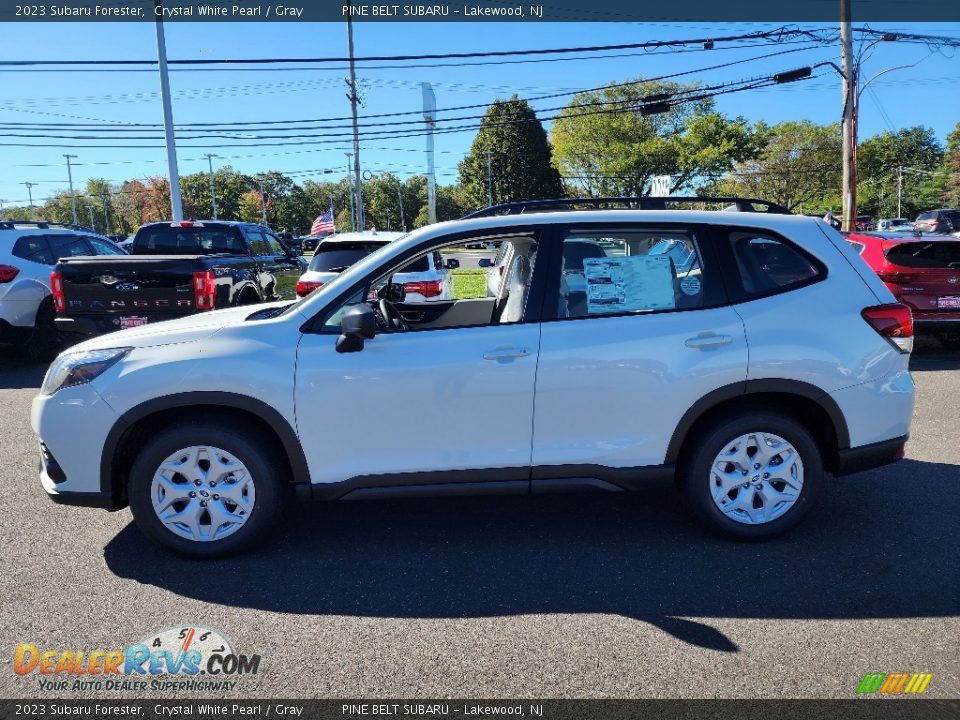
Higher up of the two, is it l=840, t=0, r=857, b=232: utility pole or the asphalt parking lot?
l=840, t=0, r=857, b=232: utility pole

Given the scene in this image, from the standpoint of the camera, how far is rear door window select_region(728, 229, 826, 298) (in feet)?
12.6

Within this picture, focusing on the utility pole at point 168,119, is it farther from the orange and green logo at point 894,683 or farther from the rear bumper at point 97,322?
the orange and green logo at point 894,683

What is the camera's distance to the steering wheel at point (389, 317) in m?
4.11

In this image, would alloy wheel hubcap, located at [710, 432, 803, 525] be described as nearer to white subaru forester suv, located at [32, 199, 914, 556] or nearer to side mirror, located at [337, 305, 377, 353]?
white subaru forester suv, located at [32, 199, 914, 556]

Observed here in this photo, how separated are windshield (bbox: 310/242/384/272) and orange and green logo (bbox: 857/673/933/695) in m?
7.89

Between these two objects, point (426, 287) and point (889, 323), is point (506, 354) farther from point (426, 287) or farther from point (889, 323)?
point (426, 287)

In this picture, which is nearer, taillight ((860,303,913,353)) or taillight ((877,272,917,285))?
taillight ((860,303,913,353))

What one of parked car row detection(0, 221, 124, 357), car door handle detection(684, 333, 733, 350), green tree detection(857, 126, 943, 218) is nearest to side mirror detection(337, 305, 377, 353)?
car door handle detection(684, 333, 733, 350)

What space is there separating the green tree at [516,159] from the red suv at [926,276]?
56.2 meters

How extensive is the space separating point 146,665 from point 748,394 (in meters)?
3.10

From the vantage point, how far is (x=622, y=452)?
373 cm

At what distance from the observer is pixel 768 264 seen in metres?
3.89

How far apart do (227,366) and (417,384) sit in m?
0.96

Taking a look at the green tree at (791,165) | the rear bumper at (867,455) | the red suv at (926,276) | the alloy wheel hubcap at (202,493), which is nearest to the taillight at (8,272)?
the alloy wheel hubcap at (202,493)
